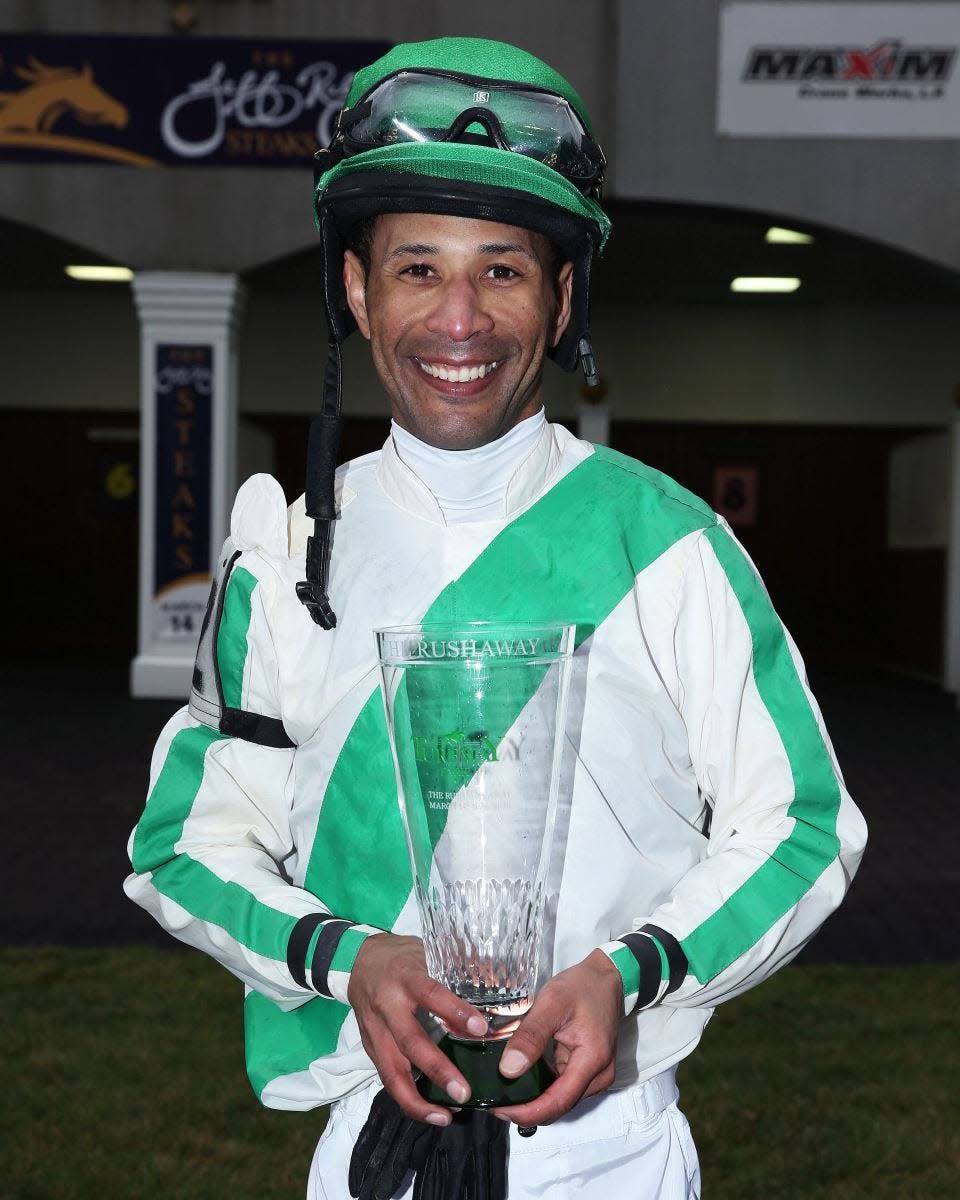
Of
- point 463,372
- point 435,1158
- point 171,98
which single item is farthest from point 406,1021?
point 171,98

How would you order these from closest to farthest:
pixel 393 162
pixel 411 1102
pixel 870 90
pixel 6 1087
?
pixel 411 1102, pixel 393 162, pixel 6 1087, pixel 870 90

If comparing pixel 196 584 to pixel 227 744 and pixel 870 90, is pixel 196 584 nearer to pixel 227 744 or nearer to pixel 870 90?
pixel 870 90

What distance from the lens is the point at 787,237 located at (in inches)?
456

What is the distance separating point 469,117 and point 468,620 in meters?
0.56

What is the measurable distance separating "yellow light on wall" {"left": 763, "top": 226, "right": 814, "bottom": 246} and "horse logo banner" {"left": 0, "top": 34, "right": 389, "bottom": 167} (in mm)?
3398

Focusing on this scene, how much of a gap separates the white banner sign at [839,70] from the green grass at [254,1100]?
7.86 m

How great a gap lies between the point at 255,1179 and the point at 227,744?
2224mm

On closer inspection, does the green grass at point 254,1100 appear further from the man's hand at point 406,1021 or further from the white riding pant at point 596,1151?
the man's hand at point 406,1021

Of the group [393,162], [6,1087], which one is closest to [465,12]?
[6,1087]

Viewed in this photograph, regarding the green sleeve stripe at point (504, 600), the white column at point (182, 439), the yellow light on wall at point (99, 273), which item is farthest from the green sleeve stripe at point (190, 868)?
the yellow light on wall at point (99, 273)

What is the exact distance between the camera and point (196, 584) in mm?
10977

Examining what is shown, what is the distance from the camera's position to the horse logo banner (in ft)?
35.0

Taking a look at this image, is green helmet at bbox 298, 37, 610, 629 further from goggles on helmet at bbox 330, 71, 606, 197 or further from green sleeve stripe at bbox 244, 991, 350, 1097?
green sleeve stripe at bbox 244, 991, 350, 1097

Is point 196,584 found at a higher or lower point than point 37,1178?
higher
